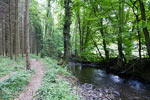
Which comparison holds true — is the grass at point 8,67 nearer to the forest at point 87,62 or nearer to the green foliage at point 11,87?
the forest at point 87,62

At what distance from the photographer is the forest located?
4.89 metres

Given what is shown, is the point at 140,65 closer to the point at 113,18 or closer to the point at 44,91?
the point at 113,18

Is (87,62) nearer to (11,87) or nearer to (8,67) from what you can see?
(8,67)

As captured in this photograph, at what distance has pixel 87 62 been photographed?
19.0 m

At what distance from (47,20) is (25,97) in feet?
45.2

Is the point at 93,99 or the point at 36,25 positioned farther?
the point at 36,25

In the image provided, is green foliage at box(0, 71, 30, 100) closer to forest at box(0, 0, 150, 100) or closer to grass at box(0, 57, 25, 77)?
forest at box(0, 0, 150, 100)

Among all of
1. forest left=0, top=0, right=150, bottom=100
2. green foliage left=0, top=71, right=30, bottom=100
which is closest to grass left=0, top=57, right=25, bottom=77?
forest left=0, top=0, right=150, bottom=100

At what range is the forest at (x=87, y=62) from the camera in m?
4.89

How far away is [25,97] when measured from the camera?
13.0 ft

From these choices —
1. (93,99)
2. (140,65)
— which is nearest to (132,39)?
(140,65)

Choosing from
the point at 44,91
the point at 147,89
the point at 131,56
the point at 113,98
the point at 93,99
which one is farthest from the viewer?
the point at 131,56

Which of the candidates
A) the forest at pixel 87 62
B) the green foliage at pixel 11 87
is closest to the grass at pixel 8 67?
the forest at pixel 87 62

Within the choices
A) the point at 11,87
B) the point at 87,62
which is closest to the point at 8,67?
the point at 11,87
